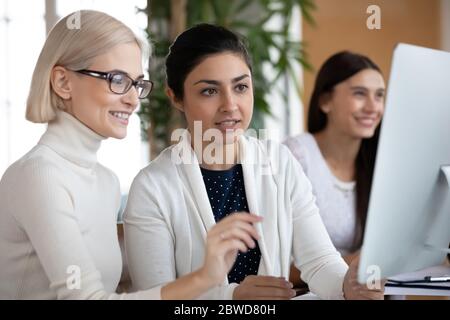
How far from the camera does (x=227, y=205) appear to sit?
174 cm

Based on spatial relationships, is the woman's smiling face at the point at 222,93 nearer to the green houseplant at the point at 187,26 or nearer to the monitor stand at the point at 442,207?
the monitor stand at the point at 442,207

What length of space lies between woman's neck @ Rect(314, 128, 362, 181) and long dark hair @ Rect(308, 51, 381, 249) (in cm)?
3

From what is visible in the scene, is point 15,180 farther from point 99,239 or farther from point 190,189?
point 190,189

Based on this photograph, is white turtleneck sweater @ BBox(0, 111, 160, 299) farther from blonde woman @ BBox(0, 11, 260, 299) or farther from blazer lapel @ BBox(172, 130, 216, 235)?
blazer lapel @ BBox(172, 130, 216, 235)

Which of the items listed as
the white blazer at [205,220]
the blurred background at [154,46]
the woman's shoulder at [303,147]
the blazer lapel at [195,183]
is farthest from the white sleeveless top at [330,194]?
the blurred background at [154,46]

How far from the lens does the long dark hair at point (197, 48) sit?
5.39 ft

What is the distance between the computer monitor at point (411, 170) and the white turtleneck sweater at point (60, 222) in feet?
1.33

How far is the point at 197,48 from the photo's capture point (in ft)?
5.40

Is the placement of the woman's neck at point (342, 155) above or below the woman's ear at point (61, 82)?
below

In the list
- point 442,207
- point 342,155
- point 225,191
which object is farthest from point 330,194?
point 442,207

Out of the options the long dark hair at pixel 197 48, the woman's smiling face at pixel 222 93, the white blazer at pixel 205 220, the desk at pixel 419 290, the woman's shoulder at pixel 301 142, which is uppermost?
the long dark hair at pixel 197 48

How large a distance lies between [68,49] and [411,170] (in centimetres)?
73

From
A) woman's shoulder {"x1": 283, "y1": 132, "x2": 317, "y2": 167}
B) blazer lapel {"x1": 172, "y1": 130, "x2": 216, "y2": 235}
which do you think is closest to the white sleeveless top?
woman's shoulder {"x1": 283, "y1": 132, "x2": 317, "y2": 167}

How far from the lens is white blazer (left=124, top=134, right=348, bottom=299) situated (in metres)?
1.56
